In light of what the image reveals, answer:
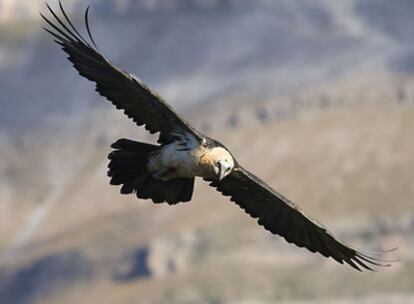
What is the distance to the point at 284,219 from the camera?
101 feet

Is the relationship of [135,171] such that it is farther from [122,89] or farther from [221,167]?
[221,167]

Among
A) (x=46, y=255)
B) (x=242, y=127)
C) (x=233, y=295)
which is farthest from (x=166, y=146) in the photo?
(x=242, y=127)

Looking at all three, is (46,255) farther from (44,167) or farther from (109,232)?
(44,167)

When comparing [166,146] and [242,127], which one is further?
[242,127]

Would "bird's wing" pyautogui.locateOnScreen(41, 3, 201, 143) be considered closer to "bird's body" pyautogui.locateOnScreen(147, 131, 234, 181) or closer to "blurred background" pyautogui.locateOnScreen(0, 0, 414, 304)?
"bird's body" pyautogui.locateOnScreen(147, 131, 234, 181)

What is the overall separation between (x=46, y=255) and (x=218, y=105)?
32.6 m

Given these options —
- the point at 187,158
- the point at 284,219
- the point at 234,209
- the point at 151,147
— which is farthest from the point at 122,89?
the point at 234,209

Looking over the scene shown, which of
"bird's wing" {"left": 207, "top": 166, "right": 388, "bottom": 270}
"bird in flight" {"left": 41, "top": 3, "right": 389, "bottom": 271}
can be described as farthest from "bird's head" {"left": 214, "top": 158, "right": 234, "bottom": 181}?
"bird's wing" {"left": 207, "top": 166, "right": 388, "bottom": 270}

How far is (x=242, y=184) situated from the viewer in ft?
99.7

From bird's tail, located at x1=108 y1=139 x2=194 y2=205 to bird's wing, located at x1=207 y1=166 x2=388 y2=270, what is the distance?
1.49m

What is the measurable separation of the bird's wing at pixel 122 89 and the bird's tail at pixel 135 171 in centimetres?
37

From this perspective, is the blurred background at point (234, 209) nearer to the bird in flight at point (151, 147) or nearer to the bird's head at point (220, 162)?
the bird in flight at point (151, 147)

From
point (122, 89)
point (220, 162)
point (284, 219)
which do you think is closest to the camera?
point (220, 162)

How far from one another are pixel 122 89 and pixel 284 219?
3837 millimetres
